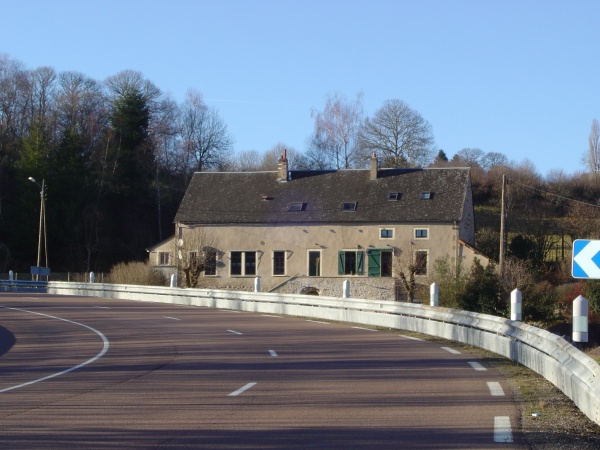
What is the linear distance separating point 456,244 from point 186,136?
126ft

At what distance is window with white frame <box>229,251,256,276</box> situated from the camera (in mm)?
59438

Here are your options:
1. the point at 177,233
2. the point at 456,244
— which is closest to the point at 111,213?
the point at 177,233

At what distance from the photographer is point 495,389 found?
39.6 ft

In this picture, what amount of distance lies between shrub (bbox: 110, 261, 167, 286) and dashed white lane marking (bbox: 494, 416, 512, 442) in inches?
1756

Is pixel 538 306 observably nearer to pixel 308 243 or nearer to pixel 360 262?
pixel 360 262

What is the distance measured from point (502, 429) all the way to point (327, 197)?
51.7 m

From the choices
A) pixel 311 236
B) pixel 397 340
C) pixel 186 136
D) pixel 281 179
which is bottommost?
pixel 397 340

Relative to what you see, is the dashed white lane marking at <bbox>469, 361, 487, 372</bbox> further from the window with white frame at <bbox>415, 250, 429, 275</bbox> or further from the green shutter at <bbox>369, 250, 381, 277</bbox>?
the green shutter at <bbox>369, 250, 381, 277</bbox>

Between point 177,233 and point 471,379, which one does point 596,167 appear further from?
point 471,379

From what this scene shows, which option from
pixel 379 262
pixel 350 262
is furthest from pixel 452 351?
pixel 350 262

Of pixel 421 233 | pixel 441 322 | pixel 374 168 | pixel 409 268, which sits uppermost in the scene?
pixel 374 168

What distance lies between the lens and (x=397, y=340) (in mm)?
20594

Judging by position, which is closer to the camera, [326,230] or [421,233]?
[421,233]

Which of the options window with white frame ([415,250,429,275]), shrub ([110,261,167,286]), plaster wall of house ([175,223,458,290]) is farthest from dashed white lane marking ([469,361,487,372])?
plaster wall of house ([175,223,458,290])
